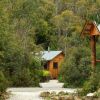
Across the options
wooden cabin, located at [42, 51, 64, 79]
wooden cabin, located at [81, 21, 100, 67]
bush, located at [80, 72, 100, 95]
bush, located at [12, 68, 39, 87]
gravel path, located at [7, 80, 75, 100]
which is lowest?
wooden cabin, located at [42, 51, 64, 79]

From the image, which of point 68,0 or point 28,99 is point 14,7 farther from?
point 68,0

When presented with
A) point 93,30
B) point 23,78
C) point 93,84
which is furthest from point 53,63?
point 93,84

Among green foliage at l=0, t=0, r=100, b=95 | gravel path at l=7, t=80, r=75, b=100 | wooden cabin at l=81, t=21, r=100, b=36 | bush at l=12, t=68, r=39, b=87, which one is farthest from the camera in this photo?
bush at l=12, t=68, r=39, b=87

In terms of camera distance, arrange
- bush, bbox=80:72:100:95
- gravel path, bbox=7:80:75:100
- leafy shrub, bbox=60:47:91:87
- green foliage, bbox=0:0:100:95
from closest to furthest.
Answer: bush, bbox=80:72:100:95 < gravel path, bbox=7:80:75:100 < green foliage, bbox=0:0:100:95 < leafy shrub, bbox=60:47:91:87

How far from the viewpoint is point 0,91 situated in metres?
25.6

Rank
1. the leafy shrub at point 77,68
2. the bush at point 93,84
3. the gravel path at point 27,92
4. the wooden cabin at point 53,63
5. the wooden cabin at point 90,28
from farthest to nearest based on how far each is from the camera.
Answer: the wooden cabin at point 53,63, the leafy shrub at point 77,68, the wooden cabin at point 90,28, the gravel path at point 27,92, the bush at point 93,84

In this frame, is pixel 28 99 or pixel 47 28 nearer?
pixel 28 99

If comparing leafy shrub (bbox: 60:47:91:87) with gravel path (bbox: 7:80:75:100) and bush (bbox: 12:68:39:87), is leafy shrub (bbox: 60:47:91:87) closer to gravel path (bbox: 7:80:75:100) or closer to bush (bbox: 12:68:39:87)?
bush (bbox: 12:68:39:87)

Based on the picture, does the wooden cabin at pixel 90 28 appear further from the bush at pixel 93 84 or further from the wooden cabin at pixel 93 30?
the bush at pixel 93 84

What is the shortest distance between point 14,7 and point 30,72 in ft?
31.6

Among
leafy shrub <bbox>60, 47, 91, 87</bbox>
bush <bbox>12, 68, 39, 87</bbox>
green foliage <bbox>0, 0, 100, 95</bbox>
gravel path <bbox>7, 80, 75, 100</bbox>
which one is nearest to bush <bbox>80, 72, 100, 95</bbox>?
gravel path <bbox>7, 80, 75, 100</bbox>

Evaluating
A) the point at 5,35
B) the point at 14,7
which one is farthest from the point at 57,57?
the point at 5,35

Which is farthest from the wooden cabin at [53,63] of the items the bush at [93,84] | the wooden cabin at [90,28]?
the bush at [93,84]

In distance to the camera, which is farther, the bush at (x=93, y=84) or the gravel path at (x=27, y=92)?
the gravel path at (x=27, y=92)
